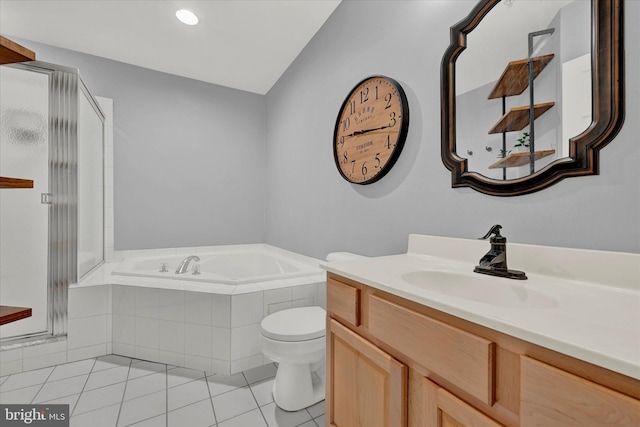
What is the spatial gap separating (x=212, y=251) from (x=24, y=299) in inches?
59.2

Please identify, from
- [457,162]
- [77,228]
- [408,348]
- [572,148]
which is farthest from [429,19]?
[77,228]

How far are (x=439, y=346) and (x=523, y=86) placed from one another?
96cm

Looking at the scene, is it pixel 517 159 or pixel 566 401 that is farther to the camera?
pixel 517 159

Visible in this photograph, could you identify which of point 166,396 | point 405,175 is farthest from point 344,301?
point 166,396

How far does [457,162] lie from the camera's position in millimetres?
1234

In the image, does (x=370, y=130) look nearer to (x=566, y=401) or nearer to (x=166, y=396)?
(x=566, y=401)

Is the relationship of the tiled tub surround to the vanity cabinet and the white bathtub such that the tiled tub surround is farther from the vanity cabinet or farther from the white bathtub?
the vanity cabinet

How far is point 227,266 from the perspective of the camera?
3068mm

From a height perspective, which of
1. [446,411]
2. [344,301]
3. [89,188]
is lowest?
[446,411]

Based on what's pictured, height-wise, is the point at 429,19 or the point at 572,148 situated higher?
the point at 429,19

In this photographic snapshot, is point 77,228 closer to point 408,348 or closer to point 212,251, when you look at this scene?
point 212,251

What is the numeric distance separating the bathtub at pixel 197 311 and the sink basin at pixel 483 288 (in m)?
1.02

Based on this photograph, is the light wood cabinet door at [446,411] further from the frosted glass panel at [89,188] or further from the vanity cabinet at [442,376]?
the frosted glass panel at [89,188]

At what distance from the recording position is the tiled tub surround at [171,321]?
1.77 meters
